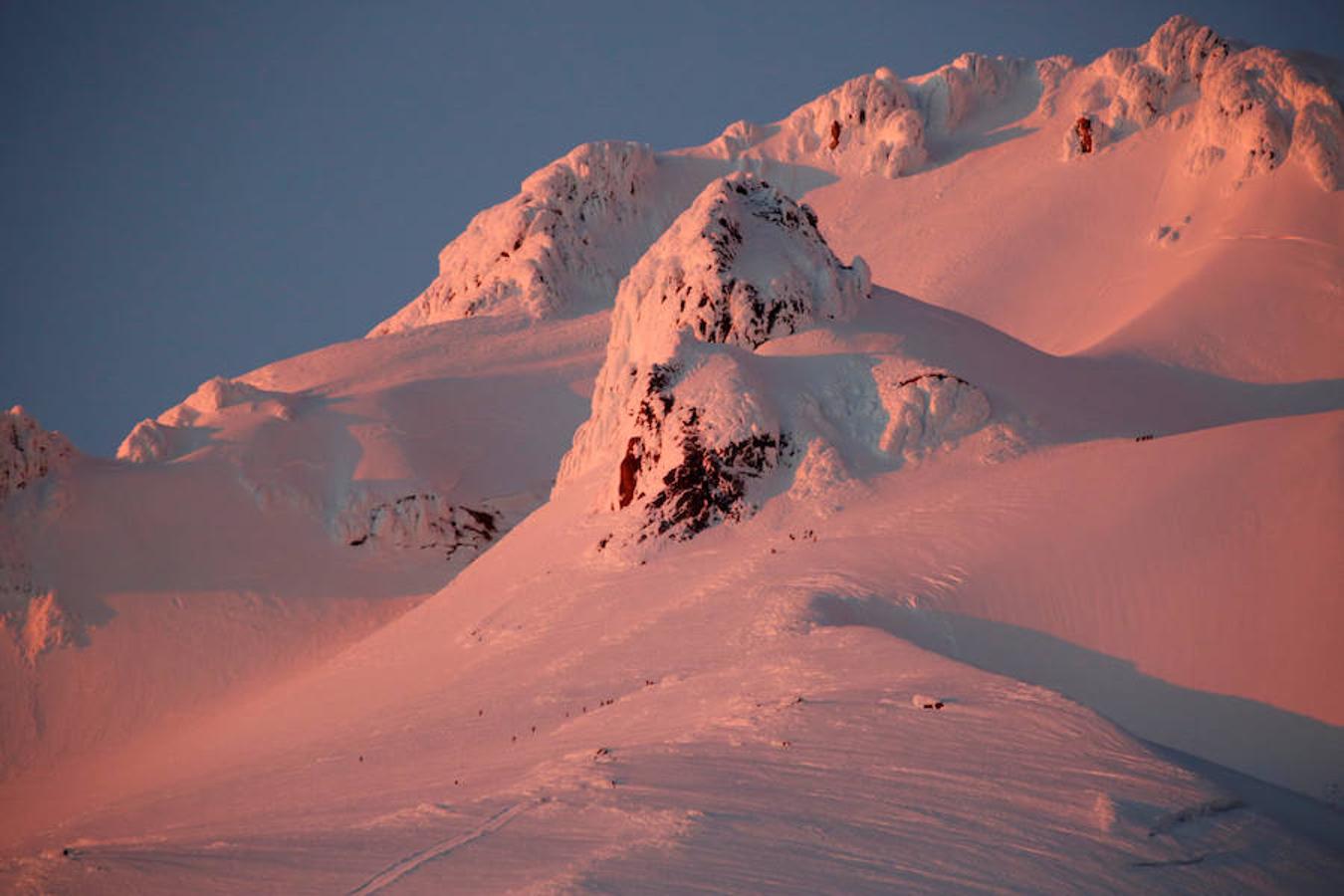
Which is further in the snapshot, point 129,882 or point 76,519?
point 76,519

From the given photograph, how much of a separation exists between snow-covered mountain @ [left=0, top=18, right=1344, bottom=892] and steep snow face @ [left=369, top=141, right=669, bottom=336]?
1.47ft

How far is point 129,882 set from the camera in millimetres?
9562

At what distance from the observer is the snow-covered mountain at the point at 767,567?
10281mm

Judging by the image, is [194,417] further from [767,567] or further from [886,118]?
[886,118]

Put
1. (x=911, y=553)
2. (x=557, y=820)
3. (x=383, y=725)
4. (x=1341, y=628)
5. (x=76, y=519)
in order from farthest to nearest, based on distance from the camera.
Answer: (x=76, y=519)
(x=911, y=553)
(x=383, y=725)
(x=1341, y=628)
(x=557, y=820)

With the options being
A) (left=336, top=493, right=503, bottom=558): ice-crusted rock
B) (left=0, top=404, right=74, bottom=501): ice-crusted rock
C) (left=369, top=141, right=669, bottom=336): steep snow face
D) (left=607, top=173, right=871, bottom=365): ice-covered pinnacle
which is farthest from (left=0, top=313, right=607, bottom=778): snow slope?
(left=607, top=173, right=871, bottom=365): ice-covered pinnacle

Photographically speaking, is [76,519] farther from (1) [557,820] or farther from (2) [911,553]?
(1) [557,820]

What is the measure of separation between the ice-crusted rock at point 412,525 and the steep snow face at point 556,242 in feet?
51.3

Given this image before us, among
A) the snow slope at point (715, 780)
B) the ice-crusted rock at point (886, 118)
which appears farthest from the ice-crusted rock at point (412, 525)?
the ice-crusted rock at point (886, 118)

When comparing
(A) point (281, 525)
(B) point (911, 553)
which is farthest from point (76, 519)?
(B) point (911, 553)

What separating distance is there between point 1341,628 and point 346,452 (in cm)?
3034

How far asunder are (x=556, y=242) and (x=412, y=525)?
71.9 ft

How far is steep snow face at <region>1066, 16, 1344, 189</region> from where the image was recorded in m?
43.6

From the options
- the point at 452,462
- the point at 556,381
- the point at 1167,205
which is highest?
the point at 1167,205
